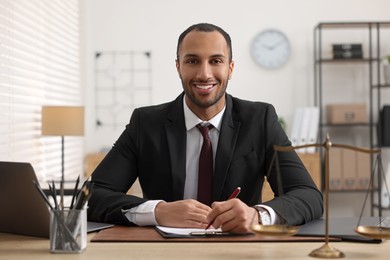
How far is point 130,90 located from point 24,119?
1.73 meters

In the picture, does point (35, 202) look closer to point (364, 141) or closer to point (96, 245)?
point (96, 245)

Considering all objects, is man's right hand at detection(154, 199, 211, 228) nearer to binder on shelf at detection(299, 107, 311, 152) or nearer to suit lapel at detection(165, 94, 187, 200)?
suit lapel at detection(165, 94, 187, 200)

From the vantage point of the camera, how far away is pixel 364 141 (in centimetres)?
571

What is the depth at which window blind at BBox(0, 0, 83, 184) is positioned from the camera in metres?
3.67

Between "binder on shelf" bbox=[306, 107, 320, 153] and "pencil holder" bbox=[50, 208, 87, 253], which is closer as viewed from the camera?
"pencil holder" bbox=[50, 208, 87, 253]

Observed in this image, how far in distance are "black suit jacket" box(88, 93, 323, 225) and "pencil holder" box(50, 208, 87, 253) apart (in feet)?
2.05

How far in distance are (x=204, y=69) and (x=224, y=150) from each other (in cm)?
29

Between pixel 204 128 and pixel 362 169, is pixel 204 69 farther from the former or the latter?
pixel 362 169

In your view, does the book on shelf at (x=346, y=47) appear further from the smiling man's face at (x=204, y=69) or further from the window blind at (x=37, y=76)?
the smiling man's face at (x=204, y=69)

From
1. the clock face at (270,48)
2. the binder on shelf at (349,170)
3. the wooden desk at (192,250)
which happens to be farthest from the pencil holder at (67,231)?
the clock face at (270,48)

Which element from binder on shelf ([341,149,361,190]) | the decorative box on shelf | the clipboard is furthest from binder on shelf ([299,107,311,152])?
the clipboard

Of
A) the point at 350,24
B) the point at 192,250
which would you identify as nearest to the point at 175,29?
the point at 350,24

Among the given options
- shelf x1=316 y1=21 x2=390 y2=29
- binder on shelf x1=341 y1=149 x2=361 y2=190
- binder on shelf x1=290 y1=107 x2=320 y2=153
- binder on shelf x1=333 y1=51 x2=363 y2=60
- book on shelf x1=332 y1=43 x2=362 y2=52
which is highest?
shelf x1=316 y1=21 x2=390 y2=29

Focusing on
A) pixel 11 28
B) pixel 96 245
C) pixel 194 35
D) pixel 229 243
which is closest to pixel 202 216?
pixel 229 243
